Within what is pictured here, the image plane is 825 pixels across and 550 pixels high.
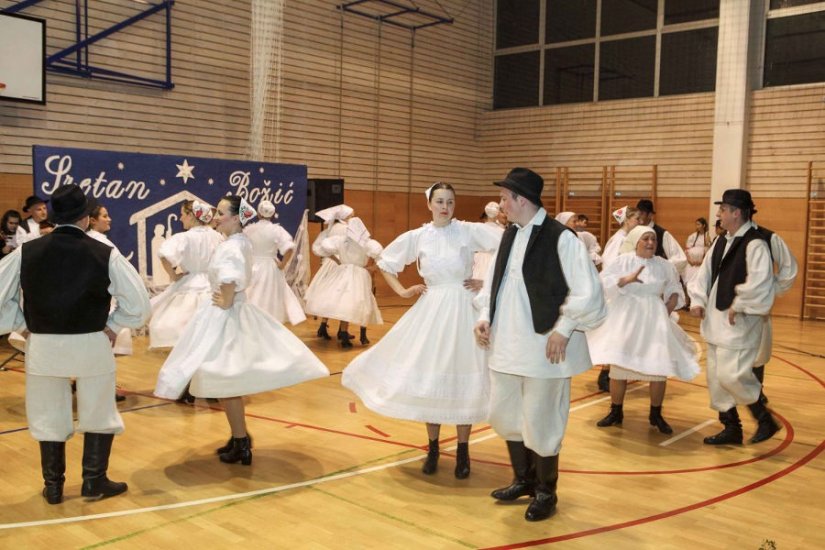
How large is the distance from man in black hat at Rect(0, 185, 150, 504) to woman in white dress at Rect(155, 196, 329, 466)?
51 cm

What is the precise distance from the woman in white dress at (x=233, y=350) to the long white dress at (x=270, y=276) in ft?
11.3

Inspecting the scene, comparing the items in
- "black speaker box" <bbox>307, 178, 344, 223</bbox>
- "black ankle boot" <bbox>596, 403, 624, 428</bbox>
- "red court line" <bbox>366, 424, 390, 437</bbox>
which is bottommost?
"red court line" <bbox>366, 424, 390, 437</bbox>

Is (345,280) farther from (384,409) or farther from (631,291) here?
(384,409)

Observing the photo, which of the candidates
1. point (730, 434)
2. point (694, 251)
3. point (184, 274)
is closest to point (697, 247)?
point (694, 251)

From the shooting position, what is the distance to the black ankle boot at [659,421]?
6152 millimetres

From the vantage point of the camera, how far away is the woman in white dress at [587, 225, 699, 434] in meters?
6.02

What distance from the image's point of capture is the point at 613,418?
6355 millimetres

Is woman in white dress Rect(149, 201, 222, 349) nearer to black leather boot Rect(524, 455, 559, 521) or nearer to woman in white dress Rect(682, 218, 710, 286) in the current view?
black leather boot Rect(524, 455, 559, 521)

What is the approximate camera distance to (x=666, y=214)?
1514cm

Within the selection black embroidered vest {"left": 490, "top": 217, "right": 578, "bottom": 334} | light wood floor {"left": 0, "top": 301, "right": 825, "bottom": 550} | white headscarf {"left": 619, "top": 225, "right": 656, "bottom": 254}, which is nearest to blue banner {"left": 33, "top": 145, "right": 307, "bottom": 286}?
light wood floor {"left": 0, "top": 301, "right": 825, "bottom": 550}

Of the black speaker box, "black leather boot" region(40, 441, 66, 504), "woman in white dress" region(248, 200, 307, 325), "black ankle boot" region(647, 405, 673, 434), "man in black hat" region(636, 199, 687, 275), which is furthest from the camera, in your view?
the black speaker box

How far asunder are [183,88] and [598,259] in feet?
23.5

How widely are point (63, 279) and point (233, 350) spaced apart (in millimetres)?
1168

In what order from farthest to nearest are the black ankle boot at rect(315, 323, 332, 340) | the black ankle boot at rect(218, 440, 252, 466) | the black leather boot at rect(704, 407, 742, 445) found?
the black ankle boot at rect(315, 323, 332, 340)
the black leather boot at rect(704, 407, 742, 445)
the black ankle boot at rect(218, 440, 252, 466)
